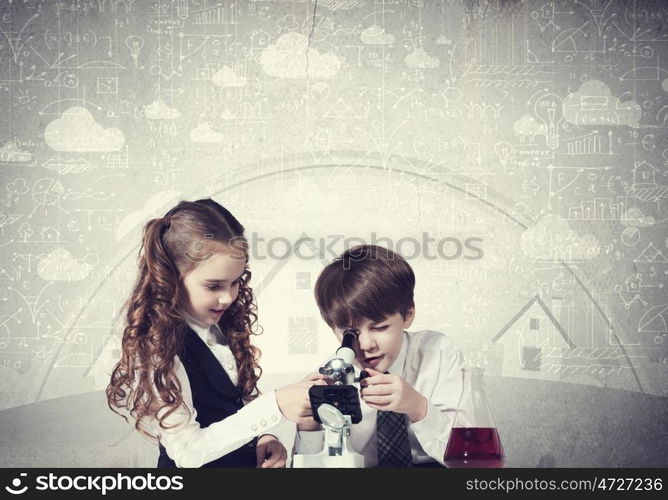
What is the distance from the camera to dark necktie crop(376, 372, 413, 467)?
181cm

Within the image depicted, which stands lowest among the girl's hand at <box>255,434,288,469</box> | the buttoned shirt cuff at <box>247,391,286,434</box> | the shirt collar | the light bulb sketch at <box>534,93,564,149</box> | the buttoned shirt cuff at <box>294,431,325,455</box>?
the girl's hand at <box>255,434,288,469</box>

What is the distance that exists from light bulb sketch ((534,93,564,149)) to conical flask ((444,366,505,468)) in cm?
92

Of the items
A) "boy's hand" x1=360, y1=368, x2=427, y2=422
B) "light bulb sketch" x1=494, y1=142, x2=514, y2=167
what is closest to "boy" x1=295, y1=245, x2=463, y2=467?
"boy's hand" x1=360, y1=368, x2=427, y2=422

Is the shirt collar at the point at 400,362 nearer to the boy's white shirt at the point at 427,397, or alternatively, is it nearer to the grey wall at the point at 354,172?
the boy's white shirt at the point at 427,397

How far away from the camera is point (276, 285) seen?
222 centimetres

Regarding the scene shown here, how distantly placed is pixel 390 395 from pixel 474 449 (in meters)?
0.21

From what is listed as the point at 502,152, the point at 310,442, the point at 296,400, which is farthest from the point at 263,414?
the point at 502,152

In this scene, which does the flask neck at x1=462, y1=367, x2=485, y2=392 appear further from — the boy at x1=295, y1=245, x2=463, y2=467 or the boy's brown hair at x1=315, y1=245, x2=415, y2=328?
the boy's brown hair at x1=315, y1=245, x2=415, y2=328

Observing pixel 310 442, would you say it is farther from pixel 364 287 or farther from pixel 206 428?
pixel 364 287

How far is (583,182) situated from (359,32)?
2.45ft

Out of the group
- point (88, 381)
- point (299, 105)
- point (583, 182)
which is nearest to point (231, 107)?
point (299, 105)

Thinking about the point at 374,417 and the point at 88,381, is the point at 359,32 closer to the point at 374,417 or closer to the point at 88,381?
the point at 374,417

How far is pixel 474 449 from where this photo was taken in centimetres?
161

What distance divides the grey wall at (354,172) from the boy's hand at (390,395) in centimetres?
48
